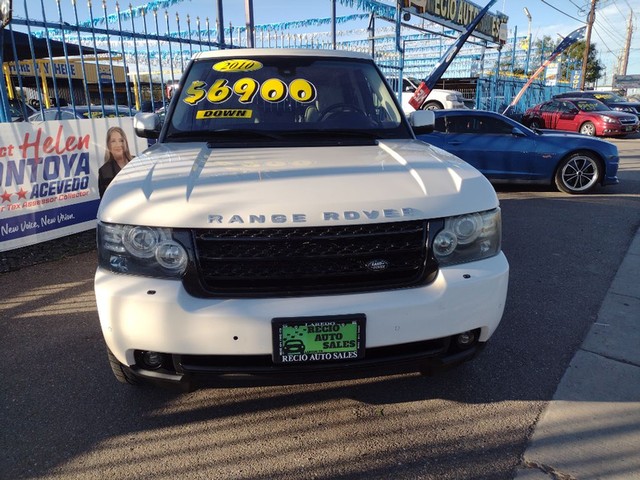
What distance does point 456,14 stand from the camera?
2033cm

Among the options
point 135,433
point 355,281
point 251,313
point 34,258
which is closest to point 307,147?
point 355,281

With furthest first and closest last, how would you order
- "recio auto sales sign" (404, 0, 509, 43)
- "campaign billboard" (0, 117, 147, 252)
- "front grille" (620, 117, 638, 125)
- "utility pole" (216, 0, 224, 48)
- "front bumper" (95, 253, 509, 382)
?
"front grille" (620, 117, 638, 125) → "recio auto sales sign" (404, 0, 509, 43) → "utility pole" (216, 0, 224, 48) → "campaign billboard" (0, 117, 147, 252) → "front bumper" (95, 253, 509, 382)

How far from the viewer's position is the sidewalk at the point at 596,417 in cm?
214

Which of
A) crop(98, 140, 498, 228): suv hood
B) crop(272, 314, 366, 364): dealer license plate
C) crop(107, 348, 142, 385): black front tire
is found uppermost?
crop(98, 140, 498, 228): suv hood

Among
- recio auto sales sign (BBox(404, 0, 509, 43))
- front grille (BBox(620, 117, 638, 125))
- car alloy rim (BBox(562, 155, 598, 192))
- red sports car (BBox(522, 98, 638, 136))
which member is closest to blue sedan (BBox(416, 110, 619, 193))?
car alloy rim (BBox(562, 155, 598, 192))

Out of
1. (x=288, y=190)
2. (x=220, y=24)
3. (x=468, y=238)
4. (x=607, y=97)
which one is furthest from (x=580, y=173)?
(x=607, y=97)

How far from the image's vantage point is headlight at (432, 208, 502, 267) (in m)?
2.19

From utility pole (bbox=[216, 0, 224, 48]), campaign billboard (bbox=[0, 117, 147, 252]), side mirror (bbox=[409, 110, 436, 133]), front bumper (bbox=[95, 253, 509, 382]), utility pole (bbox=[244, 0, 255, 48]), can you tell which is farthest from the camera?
utility pole (bbox=[244, 0, 255, 48])

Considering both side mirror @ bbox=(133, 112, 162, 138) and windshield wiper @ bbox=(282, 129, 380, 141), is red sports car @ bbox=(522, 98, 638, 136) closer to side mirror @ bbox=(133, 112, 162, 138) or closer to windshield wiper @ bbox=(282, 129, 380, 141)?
windshield wiper @ bbox=(282, 129, 380, 141)

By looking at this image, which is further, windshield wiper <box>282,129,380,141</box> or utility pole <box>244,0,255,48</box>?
utility pole <box>244,0,255,48</box>

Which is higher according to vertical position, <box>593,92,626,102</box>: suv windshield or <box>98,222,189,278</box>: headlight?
<box>593,92,626,102</box>: suv windshield

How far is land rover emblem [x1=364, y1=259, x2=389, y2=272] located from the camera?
211 cm

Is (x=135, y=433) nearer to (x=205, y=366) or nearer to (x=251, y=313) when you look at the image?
(x=205, y=366)

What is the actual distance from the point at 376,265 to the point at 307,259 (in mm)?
310
